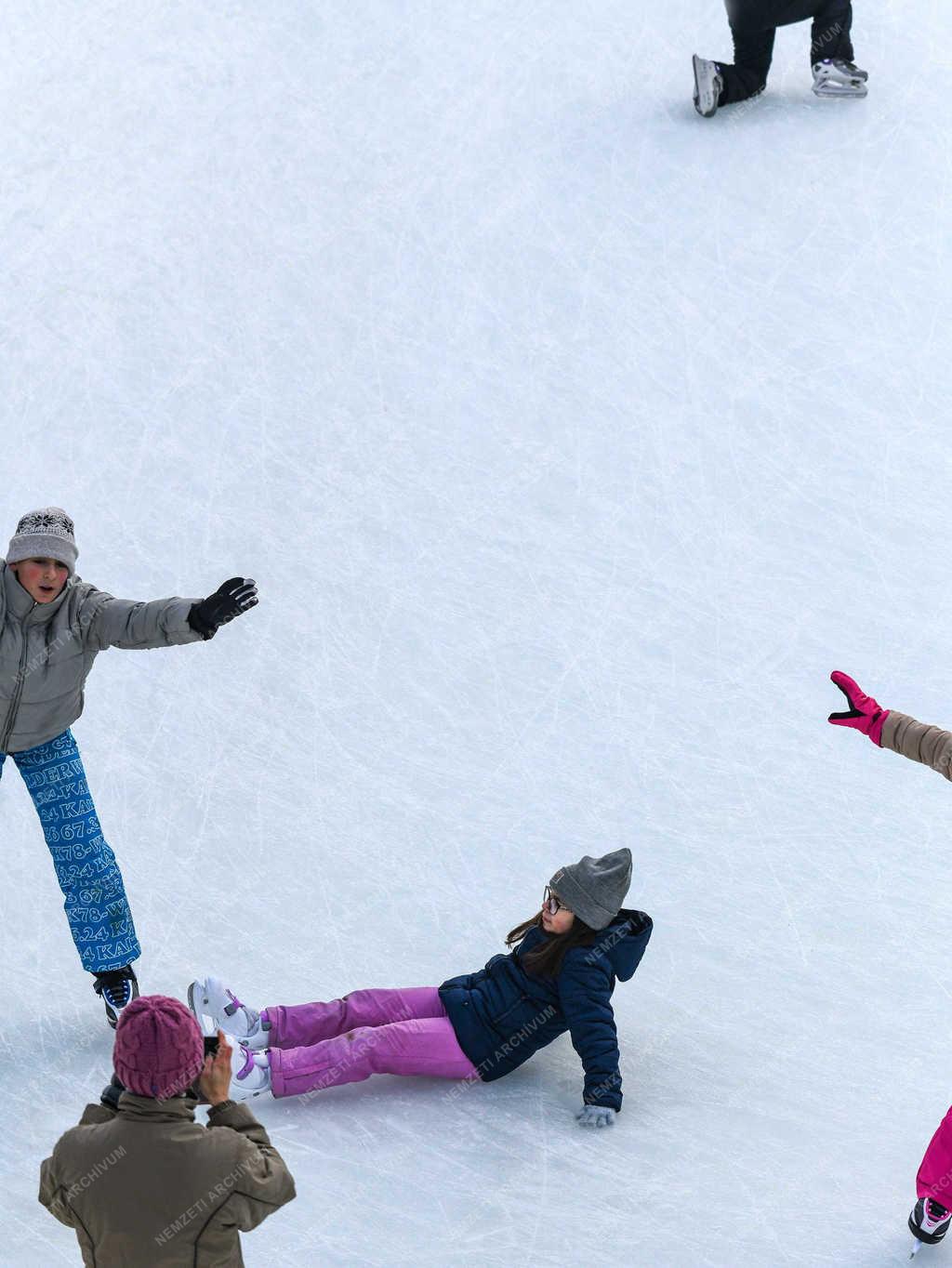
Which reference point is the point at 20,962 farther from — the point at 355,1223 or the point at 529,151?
the point at 529,151

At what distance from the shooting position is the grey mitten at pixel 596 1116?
11.5 feet

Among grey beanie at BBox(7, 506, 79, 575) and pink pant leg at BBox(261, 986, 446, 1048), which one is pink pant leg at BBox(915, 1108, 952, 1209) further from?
grey beanie at BBox(7, 506, 79, 575)

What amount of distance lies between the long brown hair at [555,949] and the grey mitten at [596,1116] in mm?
302

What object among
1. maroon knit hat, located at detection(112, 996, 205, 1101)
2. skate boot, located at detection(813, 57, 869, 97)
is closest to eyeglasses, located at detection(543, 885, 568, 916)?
maroon knit hat, located at detection(112, 996, 205, 1101)

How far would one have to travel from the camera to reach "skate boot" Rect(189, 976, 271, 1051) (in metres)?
3.62

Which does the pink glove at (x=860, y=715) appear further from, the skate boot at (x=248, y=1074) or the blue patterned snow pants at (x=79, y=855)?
the blue patterned snow pants at (x=79, y=855)

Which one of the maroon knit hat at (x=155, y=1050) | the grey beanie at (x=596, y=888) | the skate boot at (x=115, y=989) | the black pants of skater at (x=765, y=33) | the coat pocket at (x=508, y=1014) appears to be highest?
the black pants of skater at (x=765, y=33)

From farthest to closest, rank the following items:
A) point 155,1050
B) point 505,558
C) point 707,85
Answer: point 707,85 → point 505,558 → point 155,1050

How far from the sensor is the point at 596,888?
11.7 feet

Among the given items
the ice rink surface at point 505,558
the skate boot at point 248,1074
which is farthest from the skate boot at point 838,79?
the skate boot at point 248,1074

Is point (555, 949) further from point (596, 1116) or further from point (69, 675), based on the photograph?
point (69, 675)

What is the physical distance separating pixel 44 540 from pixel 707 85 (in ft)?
17.2

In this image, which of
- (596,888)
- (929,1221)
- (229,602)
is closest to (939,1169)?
(929,1221)

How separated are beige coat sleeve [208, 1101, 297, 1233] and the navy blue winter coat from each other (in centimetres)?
131
